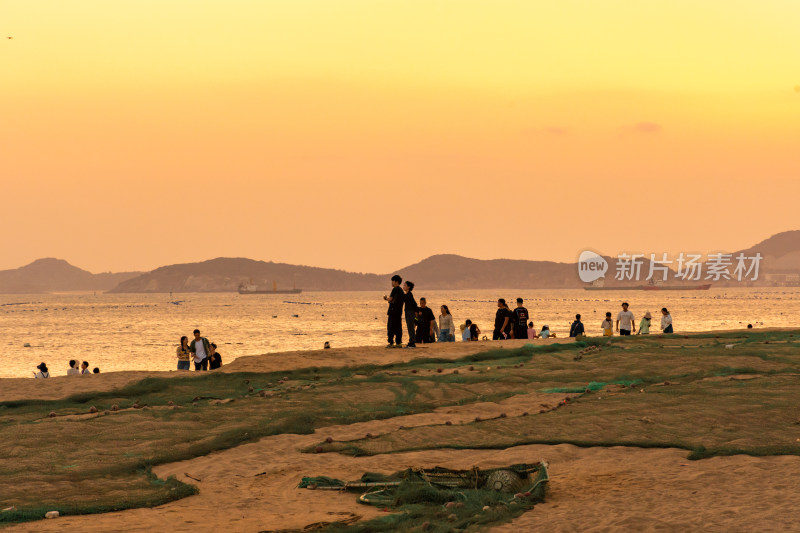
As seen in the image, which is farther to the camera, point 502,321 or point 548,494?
point 502,321

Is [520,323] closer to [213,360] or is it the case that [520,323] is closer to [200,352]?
[213,360]

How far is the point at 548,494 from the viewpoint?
10352 mm

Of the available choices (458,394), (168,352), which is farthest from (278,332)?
(458,394)

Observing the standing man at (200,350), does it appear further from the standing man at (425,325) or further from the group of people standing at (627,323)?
the group of people standing at (627,323)

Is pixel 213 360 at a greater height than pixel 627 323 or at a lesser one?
lesser

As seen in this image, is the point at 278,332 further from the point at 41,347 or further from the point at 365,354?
the point at 365,354

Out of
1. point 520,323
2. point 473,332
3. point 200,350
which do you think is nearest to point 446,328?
point 520,323

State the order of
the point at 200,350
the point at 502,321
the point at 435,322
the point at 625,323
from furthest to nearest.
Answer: the point at 625,323 → the point at 502,321 → the point at 200,350 → the point at 435,322

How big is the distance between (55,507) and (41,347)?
3551 inches

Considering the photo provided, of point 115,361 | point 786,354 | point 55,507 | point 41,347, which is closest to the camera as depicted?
point 55,507

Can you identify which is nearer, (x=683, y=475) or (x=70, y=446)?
(x=683, y=475)

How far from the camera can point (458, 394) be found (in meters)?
18.8

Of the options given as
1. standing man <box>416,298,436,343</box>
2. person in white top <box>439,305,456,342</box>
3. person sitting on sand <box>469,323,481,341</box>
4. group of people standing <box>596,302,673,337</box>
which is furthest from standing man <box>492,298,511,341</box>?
group of people standing <box>596,302,673,337</box>

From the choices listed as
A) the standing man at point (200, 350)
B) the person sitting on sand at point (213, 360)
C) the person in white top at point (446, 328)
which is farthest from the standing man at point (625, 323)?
the standing man at point (200, 350)
